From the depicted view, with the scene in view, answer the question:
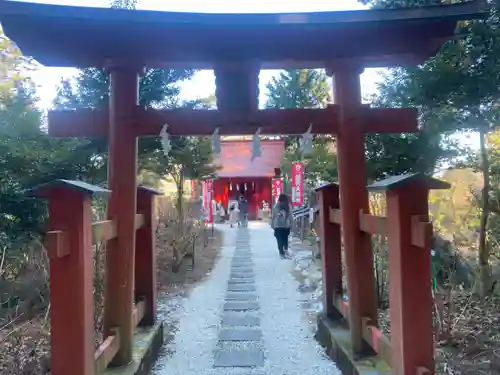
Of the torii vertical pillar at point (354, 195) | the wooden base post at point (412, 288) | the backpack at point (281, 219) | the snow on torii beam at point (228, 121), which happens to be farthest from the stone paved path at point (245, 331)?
the snow on torii beam at point (228, 121)

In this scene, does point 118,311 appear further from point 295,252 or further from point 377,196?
point 295,252

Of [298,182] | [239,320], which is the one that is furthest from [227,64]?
[298,182]

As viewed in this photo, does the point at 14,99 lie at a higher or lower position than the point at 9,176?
higher

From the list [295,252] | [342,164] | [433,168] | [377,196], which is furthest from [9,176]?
[295,252]

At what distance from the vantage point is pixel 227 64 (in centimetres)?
416

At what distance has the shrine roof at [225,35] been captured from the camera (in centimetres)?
354

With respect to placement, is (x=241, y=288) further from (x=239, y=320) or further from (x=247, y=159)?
(x=247, y=159)

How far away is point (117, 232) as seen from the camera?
3898 millimetres

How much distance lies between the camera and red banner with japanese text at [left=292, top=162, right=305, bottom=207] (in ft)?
49.5

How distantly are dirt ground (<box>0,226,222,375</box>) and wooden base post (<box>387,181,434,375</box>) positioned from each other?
294 centimetres

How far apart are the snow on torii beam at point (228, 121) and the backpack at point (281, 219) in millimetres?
6300

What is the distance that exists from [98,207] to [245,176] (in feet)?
57.1

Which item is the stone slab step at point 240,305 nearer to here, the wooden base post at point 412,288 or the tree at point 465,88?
the tree at point 465,88

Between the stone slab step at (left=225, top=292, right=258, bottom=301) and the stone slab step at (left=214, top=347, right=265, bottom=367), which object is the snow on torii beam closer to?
the stone slab step at (left=214, top=347, right=265, bottom=367)
